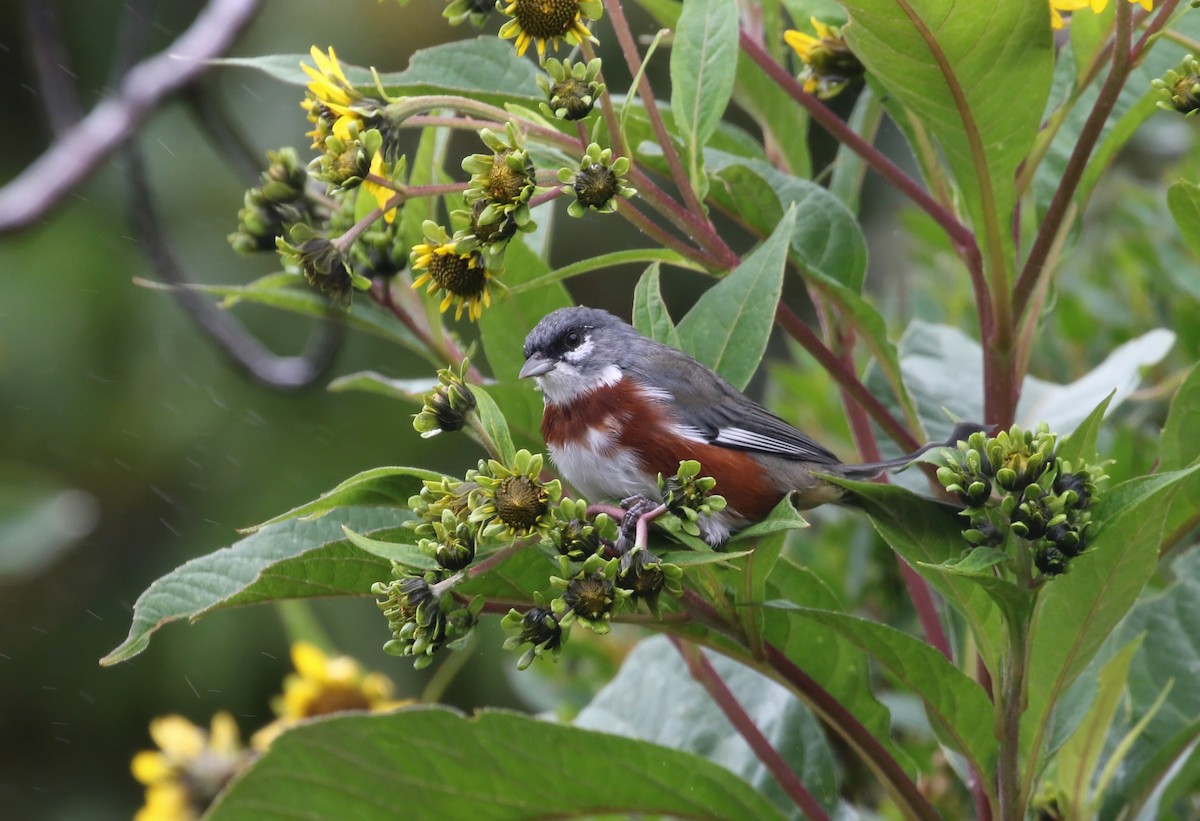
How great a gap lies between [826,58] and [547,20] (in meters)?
0.66

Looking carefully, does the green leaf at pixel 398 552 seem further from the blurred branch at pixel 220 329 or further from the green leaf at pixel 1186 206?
the blurred branch at pixel 220 329

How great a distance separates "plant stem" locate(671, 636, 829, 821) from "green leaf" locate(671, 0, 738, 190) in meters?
0.77

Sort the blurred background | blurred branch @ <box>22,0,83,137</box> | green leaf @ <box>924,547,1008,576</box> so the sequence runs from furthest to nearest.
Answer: the blurred background → blurred branch @ <box>22,0,83,137</box> → green leaf @ <box>924,547,1008,576</box>

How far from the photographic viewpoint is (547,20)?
1.60m

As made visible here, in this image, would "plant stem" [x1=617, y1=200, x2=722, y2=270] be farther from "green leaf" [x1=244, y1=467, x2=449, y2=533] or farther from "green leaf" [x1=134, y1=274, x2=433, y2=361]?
"green leaf" [x1=134, y1=274, x2=433, y2=361]

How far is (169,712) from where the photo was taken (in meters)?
6.38

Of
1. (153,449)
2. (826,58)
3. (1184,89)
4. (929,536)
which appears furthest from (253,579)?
(153,449)

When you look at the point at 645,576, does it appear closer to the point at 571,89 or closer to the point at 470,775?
the point at 470,775

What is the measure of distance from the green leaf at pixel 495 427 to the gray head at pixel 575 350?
54 cm

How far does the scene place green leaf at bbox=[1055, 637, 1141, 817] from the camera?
198 cm

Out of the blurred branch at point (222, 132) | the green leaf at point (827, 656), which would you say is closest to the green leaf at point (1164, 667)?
the green leaf at point (827, 656)

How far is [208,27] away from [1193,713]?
414cm

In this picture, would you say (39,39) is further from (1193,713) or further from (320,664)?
(1193,713)

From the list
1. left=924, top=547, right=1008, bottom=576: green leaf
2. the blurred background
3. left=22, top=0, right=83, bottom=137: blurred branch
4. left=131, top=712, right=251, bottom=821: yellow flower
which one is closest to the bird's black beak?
left=924, top=547, right=1008, bottom=576: green leaf
